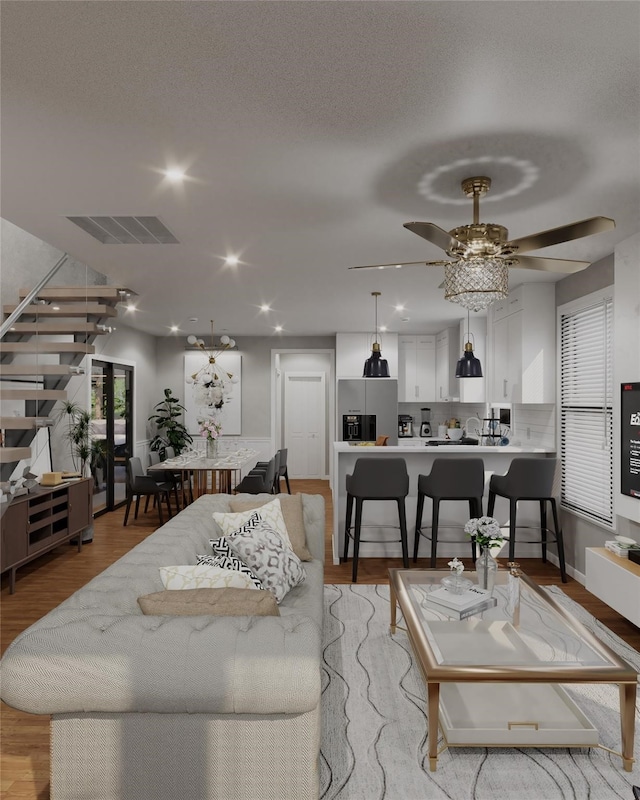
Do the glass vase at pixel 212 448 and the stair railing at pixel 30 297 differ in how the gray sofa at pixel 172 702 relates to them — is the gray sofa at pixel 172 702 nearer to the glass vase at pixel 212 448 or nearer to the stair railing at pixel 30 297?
the stair railing at pixel 30 297

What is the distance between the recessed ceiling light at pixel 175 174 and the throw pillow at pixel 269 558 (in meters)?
1.88

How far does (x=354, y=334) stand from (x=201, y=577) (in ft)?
21.6

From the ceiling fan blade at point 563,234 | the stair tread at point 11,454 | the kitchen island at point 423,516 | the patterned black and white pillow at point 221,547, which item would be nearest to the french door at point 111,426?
the stair tread at point 11,454

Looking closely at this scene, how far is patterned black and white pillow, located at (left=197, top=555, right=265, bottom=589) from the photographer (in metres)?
2.65

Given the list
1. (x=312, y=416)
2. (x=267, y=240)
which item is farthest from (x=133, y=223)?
(x=312, y=416)

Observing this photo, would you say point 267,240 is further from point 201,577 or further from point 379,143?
point 201,577

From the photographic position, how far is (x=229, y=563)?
275cm

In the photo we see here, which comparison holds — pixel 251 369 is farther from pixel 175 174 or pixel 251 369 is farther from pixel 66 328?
pixel 175 174

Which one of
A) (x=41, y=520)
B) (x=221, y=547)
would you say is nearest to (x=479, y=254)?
(x=221, y=547)

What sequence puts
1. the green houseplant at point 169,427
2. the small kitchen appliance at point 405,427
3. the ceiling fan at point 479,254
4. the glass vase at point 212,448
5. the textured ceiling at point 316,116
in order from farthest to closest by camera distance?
the small kitchen appliance at point 405,427
the green houseplant at point 169,427
the glass vase at point 212,448
the ceiling fan at point 479,254
the textured ceiling at point 316,116

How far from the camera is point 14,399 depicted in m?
4.04

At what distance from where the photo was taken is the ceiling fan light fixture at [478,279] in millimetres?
2533

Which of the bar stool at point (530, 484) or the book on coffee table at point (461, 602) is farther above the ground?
the bar stool at point (530, 484)

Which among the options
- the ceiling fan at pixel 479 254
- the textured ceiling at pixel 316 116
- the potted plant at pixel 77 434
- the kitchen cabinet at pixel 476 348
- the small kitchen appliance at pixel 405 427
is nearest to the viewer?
the textured ceiling at pixel 316 116
